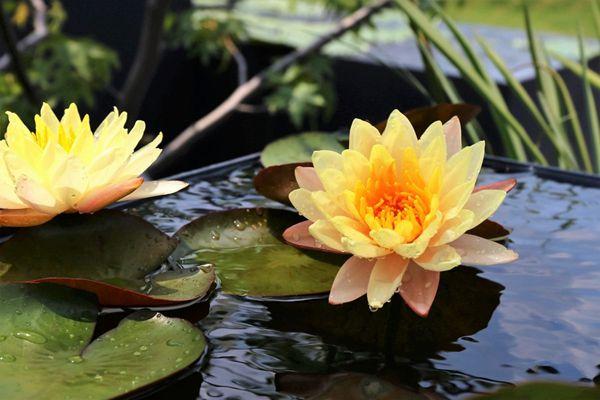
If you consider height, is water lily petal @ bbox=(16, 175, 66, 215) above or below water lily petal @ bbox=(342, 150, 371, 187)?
below

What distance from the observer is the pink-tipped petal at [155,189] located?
0.58 meters

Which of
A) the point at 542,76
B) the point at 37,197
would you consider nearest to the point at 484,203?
the point at 37,197

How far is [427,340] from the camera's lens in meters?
0.51

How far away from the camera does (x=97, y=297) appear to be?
1.71 ft

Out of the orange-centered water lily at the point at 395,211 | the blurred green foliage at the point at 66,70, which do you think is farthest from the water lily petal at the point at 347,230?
the blurred green foliage at the point at 66,70

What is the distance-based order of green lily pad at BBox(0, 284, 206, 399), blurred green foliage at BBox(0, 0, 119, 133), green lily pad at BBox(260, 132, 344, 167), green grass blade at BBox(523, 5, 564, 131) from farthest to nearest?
1. blurred green foliage at BBox(0, 0, 119, 133)
2. green grass blade at BBox(523, 5, 564, 131)
3. green lily pad at BBox(260, 132, 344, 167)
4. green lily pad at BBox(0, 284, 206, 399)

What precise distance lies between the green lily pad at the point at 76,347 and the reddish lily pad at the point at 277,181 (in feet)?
0.59

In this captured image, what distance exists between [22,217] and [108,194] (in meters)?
0.06

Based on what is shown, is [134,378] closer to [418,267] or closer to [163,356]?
[163,356]

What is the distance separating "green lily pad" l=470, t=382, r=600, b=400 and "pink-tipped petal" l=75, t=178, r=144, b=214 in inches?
10.2

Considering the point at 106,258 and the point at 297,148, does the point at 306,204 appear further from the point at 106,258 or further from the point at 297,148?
the point at 297,148

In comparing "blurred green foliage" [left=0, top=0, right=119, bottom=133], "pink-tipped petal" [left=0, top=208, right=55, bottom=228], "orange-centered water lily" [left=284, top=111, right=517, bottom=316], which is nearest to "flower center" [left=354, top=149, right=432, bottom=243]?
"orange-centered water lily" [left=284, top=111, right=517, bottom=316]

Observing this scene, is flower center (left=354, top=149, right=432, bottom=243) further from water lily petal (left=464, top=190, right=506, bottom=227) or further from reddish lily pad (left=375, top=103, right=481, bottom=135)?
reddish lily pad (left=375, top=103, right=481, bottom=135)

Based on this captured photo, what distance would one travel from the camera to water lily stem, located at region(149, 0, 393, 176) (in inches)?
68.5
